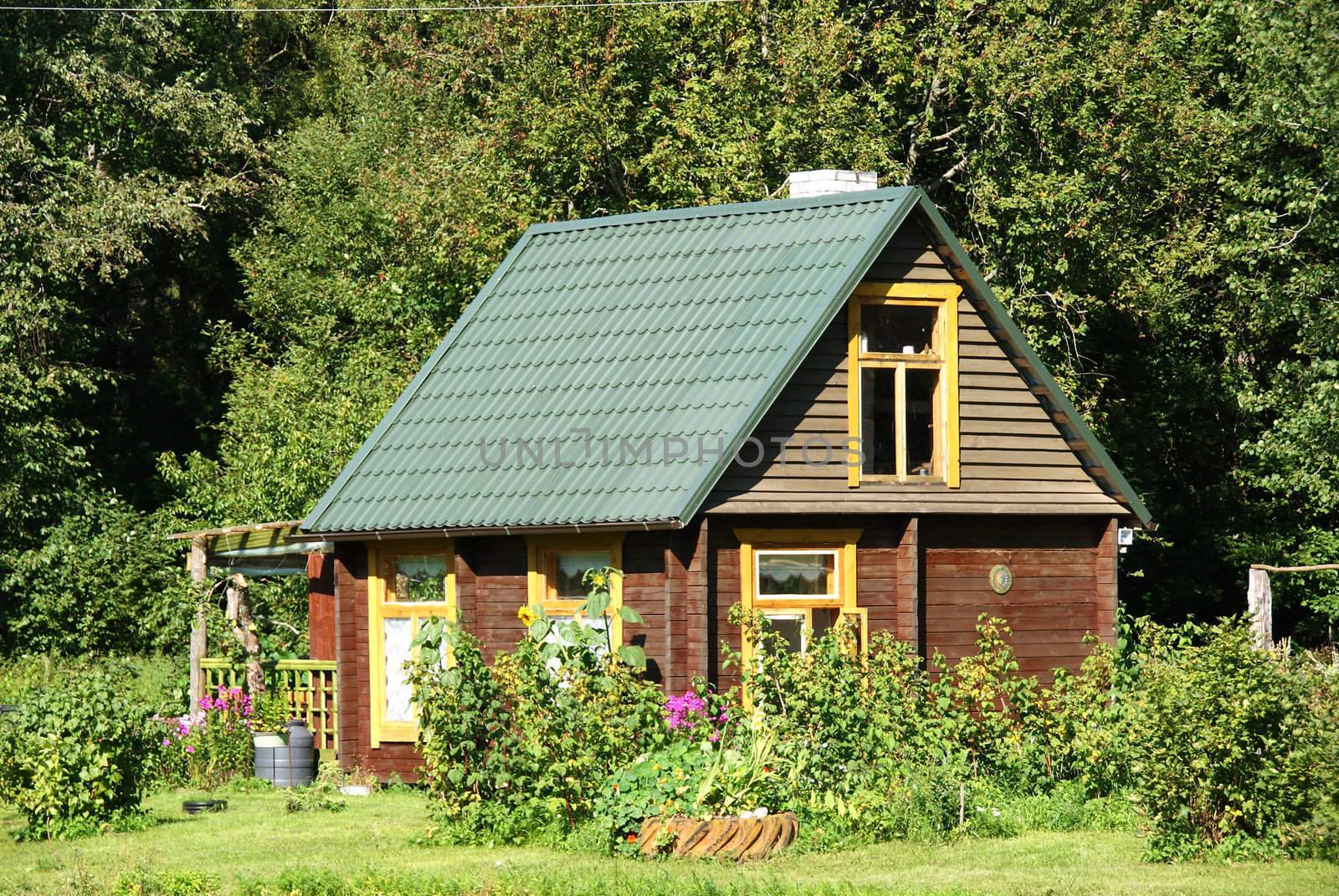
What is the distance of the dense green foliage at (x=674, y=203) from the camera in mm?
25453

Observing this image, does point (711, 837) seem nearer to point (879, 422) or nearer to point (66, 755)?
point (66, 755)

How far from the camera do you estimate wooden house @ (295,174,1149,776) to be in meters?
15.7

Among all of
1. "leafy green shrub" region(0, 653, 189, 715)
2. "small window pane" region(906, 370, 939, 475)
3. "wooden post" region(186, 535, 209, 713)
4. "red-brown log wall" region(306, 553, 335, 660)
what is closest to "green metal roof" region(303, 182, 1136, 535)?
"small window pane" region(906, 370, 939, 475)

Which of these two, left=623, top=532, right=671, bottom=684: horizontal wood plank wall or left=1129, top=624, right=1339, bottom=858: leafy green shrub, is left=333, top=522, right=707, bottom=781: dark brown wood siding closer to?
left=623, top=532, right=671, bottom=684: horizontal wood plank wall

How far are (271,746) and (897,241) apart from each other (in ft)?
25.2

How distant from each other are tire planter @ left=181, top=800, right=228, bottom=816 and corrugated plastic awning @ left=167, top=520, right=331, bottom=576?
9.12 feet

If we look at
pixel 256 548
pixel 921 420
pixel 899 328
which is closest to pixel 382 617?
pixel 256 548

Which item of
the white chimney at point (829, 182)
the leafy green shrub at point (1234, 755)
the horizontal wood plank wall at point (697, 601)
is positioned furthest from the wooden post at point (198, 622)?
the leafy green shrub at point (1234, 755)

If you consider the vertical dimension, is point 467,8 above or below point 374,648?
above

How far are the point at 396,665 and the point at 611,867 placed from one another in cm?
593

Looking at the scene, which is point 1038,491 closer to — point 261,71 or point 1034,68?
point 1034,68

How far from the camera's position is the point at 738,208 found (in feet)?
58.7

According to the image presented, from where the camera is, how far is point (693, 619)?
603 inches

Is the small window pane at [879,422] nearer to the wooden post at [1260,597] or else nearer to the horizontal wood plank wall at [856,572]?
the horizontal wood plank wall at [856,572]
